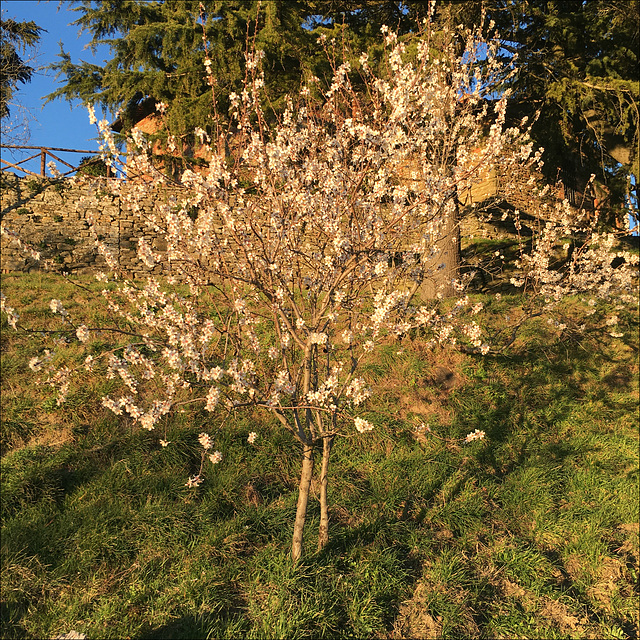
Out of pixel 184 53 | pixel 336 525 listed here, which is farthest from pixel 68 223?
pixel 336 525

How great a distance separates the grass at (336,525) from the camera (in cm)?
363

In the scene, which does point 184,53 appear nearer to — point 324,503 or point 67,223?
point 67,223

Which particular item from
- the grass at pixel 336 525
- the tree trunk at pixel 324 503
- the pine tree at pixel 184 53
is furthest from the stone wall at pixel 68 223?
the tree trunk at pixel 324 503

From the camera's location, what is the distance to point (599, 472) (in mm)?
6164

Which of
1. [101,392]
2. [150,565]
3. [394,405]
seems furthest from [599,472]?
[101,392]

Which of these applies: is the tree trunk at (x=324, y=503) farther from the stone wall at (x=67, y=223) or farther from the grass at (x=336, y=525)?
the stone wall at (x=67, y=223)

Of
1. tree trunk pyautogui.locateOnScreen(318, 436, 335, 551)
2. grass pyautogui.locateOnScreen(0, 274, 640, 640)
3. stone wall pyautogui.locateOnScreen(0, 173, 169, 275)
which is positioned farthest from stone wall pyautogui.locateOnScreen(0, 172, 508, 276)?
tree trunk pyautogui.locateOnScreen(318, 436, 335, 551)

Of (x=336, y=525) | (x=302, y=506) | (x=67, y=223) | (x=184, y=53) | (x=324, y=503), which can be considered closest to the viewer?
(x=302, y=506)

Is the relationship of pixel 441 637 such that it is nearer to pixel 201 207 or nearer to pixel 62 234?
pixel 201 207

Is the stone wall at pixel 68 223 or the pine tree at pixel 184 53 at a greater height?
the pine tree at pixel 184 53

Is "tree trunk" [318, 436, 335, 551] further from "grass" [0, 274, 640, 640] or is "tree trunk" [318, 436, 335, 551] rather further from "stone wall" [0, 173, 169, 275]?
"stone wall" [0, 173, 169, 275]

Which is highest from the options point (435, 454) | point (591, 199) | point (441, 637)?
point (591, 199)

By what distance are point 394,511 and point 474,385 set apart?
308 centimetres

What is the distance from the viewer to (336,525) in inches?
180
